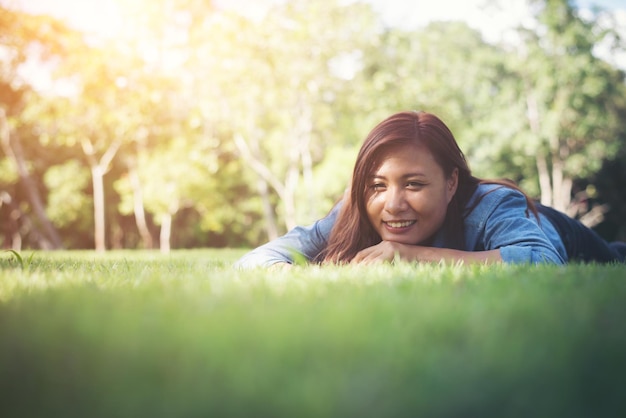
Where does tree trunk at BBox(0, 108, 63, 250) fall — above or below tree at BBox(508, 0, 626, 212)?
below

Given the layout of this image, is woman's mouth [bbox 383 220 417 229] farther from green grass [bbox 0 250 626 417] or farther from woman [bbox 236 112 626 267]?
green grass [bbox 0 250 626 417]

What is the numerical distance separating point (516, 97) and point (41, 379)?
31.4 metres

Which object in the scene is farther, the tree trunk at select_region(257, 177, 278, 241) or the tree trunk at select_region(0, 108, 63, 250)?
the tree trunk at select_region(257, 177, 278, 241)

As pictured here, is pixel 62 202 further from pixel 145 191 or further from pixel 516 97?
pixel 516 97

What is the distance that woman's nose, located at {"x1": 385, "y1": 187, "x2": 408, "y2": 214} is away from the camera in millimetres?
3598

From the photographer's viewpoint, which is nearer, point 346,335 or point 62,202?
point 346,335

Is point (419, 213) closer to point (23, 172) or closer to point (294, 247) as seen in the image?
point (294, 247)

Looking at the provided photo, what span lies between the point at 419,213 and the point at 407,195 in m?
0.18

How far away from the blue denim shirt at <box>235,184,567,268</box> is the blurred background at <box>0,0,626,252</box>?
17.7 m

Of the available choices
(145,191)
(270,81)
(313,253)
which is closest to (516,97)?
(270,81)

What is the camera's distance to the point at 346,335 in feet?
3.77

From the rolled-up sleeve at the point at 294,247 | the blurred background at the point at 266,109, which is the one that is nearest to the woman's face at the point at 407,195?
the rolled-up sleeve at the point at 294,247

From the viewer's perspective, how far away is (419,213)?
3678mm

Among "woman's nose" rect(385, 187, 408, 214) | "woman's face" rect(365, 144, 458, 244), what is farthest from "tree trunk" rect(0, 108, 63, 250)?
"woman's nose" rect(385, 187, 408, 214)
